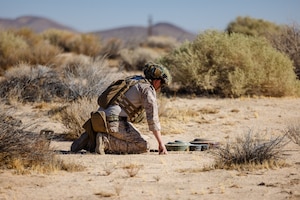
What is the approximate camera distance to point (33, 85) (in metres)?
17.0

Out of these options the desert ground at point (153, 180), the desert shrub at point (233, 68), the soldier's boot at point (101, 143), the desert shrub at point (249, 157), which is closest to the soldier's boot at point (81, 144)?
the desert ground at point (153, 180)

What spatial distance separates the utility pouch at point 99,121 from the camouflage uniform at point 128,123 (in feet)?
0.31

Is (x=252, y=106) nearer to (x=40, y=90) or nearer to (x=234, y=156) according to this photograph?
(x=40, y=90)

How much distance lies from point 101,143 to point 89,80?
6.47 meters

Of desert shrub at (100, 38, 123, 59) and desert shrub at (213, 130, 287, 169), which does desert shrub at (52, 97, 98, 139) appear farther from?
desert shrub at (100, 38, 123, 59)

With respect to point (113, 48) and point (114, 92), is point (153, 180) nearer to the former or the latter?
point (114, 92)

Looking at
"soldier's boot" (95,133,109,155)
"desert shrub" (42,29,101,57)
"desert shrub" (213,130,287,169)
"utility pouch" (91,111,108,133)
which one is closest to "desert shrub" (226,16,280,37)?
"desert shrub" (42,29,101,57)

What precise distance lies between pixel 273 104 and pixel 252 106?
0.65m

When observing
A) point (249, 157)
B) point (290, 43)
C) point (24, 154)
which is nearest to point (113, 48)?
point (290, 43)

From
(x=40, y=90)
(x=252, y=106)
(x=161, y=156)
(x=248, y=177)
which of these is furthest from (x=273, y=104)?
(x=248, y=177)

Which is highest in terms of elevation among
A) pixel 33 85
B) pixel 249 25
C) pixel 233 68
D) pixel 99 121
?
pixel 249 25

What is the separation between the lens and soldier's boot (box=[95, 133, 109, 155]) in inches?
391

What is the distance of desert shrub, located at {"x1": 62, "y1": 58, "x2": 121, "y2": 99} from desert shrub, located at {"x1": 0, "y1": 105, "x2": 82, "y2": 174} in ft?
20.1

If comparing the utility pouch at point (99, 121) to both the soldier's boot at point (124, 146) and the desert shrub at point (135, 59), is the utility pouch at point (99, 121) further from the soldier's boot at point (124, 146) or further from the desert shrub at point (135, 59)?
the desert shrub at point (135, 59)
